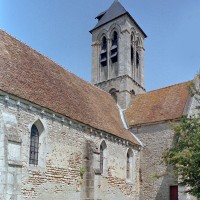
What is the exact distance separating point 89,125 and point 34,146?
3.84m

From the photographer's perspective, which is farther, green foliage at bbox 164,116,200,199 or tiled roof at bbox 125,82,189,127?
tiled roof at bbox 125,82,189,127

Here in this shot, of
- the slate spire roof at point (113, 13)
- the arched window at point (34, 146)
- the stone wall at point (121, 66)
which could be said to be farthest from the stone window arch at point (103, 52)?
the arched window at point (34, 146)

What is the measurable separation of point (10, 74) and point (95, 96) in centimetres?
867

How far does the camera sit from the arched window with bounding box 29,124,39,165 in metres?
14.1

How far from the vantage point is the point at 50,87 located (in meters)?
16.8

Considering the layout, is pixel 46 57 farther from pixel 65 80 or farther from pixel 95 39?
pixel 95 39

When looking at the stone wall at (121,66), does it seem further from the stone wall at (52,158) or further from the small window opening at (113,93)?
the stone wall at (52,158)

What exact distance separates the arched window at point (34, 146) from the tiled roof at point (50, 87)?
1.25 meters

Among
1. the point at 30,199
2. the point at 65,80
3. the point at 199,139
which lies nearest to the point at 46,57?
the point at 65,80

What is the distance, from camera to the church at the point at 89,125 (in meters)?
13.4

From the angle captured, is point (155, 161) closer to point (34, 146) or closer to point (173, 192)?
point (173, 192)

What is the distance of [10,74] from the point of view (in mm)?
14359

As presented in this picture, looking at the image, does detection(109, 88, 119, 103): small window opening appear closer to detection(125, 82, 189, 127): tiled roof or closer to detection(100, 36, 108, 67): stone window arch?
detection(125, 82, 189, 127): tiled roof

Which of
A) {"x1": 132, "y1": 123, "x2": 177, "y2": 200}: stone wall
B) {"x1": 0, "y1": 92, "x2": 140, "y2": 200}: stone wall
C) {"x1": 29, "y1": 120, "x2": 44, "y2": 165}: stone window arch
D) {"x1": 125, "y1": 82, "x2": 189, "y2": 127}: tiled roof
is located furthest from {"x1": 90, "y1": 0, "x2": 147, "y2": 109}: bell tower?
{"x1": 29, "y1": 120, "x2": 44, "y2": 165}: stone window arch
